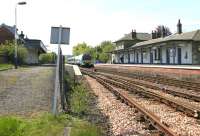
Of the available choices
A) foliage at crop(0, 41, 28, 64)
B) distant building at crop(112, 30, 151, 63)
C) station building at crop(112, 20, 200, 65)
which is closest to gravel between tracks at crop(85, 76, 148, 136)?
station building at crop(112, 20, 200, 65)

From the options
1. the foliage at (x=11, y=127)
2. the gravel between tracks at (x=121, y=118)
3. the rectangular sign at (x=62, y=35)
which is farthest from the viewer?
the rectangular sign at (x=62, y=35)

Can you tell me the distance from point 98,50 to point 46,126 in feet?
483

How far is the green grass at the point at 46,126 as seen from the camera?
9922 mm

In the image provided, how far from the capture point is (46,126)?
1064 cm

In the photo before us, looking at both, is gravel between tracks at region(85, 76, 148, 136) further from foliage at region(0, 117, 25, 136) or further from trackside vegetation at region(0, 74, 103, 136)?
foliage at region(0, 117, 25, 136)

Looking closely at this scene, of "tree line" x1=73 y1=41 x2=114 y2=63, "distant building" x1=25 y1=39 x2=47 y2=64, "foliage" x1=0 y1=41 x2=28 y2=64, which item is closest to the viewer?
"foliage" x1=0 y1=41 x2=28 y2=64

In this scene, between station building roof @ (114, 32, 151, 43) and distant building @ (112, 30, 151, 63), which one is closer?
distant building @ (112, 30, 151, 63)

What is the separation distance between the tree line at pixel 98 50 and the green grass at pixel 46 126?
270 feet

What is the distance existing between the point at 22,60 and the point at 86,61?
1089cm

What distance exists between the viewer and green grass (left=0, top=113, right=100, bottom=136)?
9.92m

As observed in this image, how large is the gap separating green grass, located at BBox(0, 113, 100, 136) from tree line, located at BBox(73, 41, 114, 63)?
8240 centimetres

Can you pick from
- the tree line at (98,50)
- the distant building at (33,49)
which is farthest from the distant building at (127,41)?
the distant building at (33,49)

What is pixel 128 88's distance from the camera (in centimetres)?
2369

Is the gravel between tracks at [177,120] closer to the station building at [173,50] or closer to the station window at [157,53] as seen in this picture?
the station building at [173,50]
